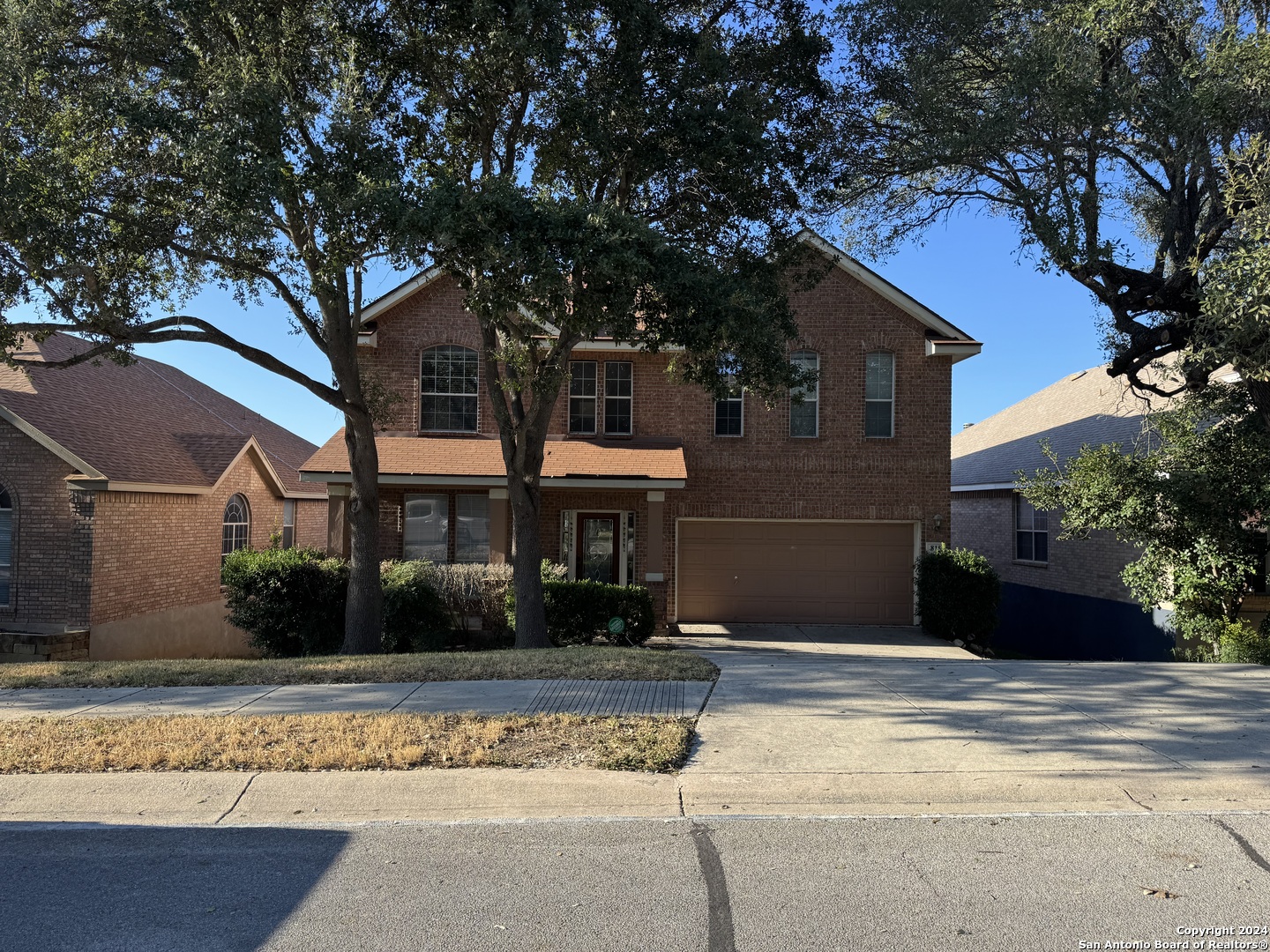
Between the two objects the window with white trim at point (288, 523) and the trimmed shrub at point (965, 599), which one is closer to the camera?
the trimmed shrub at point (965, 599)

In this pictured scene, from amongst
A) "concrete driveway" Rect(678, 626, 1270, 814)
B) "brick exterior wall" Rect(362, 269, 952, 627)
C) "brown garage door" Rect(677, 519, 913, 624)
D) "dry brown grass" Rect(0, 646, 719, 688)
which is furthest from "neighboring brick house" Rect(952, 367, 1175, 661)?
"dry brown grass" Rect(0, 646, 719, 688)

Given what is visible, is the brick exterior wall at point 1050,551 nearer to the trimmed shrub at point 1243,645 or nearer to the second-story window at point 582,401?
the trimmed shrub at point 1243,645

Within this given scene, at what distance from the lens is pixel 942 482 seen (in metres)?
18.0

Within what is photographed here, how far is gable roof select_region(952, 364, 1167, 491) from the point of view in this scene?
19.1 m

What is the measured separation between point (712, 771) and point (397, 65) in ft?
30.4

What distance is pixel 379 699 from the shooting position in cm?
823

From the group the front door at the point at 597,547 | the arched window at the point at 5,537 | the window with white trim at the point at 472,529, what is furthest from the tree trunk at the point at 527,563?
the arched window at the point at 5,537

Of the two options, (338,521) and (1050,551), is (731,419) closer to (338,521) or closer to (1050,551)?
(338,521)

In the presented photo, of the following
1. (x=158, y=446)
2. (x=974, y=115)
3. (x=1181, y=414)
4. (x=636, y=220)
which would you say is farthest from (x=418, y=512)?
(x=1181, y=414)

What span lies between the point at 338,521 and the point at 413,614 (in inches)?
124

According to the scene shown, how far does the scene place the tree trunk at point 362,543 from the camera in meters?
13.0

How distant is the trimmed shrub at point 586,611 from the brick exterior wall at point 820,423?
311cm

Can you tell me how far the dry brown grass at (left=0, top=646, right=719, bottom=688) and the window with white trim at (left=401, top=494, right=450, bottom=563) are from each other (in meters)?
7.13

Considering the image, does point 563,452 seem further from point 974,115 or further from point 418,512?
point 974,115
